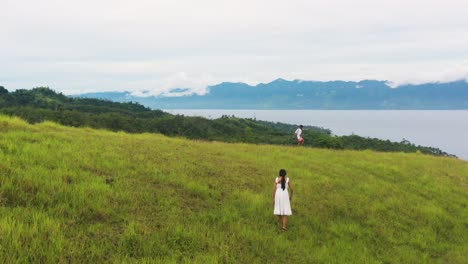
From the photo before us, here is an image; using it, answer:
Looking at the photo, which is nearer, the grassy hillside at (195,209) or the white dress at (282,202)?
the grassy hillside at (195,209)

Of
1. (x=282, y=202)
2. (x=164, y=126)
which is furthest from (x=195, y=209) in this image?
(x=164, y=126)

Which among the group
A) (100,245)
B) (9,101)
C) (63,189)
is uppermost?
(9,101)

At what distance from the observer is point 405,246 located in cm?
1287

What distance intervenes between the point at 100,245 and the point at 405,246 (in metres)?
10.7

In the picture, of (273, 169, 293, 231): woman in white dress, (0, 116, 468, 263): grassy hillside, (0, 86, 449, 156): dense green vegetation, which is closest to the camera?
(0, 116, 468, 263): grassy hillside

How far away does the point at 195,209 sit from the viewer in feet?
38.5

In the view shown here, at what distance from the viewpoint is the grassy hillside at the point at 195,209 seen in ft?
27.1

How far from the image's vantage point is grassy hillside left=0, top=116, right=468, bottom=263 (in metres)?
8.27

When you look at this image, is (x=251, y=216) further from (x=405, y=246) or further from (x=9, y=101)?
(x=9, y=101)

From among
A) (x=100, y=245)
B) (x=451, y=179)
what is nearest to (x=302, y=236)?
(x=100, y=245)

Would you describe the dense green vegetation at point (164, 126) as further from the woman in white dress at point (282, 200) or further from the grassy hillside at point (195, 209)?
the woman in white dress at point (282, 200)

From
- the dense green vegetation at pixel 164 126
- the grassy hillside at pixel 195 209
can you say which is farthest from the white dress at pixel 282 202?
the dense green vegetation at pixel 164 126

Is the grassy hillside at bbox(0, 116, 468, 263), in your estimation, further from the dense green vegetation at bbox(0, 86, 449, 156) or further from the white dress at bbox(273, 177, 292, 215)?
the dense green vegetation at bbox(0, 86, 449, 156)

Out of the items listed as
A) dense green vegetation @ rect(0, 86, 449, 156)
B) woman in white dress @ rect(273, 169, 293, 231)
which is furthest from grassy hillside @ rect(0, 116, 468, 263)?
dense green vegetation @ rect(0, 86, 449, 156)
